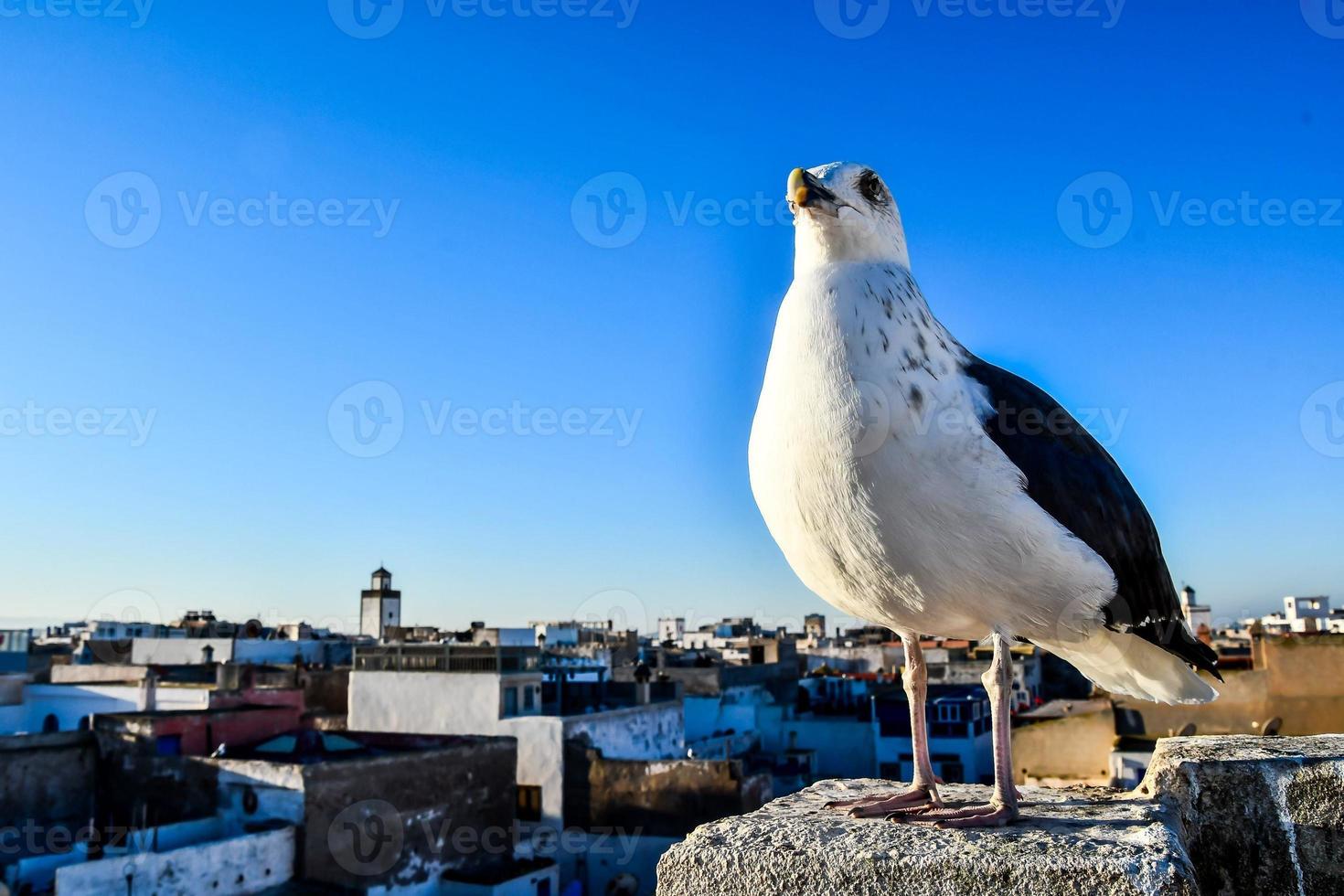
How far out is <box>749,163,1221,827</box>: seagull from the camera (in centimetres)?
323

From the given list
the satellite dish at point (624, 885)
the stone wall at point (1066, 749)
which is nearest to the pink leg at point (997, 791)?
the stone wall at point (1066, 749)

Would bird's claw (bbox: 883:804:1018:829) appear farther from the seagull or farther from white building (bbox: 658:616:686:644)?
white building (bbox: 658:616:686:644)

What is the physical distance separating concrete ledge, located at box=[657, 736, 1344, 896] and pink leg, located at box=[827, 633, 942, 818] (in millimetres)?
81

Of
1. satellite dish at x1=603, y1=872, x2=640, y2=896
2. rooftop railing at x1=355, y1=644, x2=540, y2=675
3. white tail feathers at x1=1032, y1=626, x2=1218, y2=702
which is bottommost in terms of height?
satellite dish at x1=603, y1=872, x2=640, y2=896

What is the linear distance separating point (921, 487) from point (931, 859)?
1.03 metres

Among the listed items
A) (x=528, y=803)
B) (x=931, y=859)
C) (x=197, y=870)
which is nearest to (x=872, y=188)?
(x=931, y=859)

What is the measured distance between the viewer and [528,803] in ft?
84.0

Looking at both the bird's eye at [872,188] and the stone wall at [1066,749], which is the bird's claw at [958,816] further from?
the stone wall at [1066,749]

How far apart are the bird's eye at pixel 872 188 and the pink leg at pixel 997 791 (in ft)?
5.02

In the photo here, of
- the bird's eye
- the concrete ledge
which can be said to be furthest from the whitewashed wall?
the bird's eye

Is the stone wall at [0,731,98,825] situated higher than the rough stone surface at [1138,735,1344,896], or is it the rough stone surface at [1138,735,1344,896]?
the rough stone surface at [1138,735,1344,896]

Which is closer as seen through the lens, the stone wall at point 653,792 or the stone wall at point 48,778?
the stone wall at point 48,778

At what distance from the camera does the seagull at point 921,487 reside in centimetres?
323

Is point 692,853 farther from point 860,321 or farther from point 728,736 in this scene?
point 728,736
